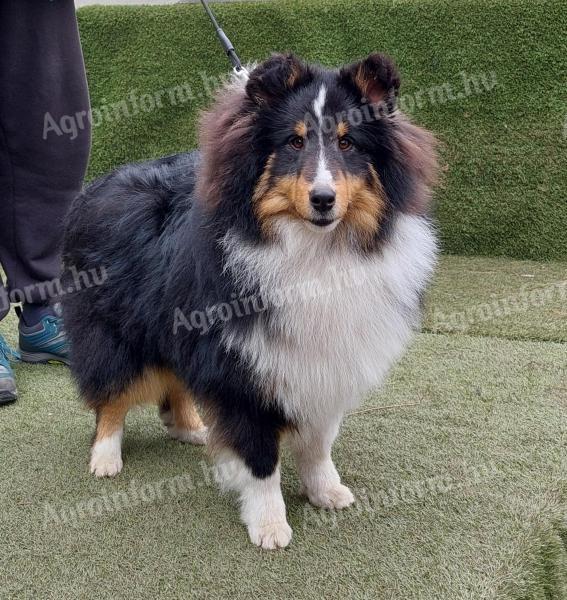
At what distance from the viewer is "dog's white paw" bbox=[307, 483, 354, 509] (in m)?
2.61

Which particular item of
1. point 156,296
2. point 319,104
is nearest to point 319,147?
point 319,104

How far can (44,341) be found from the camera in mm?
3949

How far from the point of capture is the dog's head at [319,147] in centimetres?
214

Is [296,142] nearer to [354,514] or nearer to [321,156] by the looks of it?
[321,156]

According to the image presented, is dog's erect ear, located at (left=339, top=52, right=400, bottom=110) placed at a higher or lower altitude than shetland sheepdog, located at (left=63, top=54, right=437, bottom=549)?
higher

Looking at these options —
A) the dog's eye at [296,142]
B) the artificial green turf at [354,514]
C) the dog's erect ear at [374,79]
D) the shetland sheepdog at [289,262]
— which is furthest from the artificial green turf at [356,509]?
the dog's erect ear at [374,79]

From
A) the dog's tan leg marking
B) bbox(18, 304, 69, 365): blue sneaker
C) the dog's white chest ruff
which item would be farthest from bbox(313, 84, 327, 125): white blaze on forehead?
bbox(18, 304, 69, 365): blue sneaker

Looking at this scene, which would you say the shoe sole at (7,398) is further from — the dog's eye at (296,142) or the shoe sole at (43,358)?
the dog's eye at (296,142)

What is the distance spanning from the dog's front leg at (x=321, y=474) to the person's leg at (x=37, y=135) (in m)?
1.95

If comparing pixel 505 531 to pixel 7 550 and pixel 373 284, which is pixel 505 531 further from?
pixel 7 550

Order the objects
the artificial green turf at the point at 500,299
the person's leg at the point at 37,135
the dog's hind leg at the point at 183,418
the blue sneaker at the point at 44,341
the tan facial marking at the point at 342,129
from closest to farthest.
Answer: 1. the tan facial marking at the point at 342,129
2. the dog's hind leg at the point at 183,418
3. the person's leg at the point at 37,135
4. the blue sneaker at the point at 44,341
5. the artificial green turf at the point at 500,299

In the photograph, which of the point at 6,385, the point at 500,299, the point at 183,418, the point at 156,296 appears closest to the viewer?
the point at 156,296

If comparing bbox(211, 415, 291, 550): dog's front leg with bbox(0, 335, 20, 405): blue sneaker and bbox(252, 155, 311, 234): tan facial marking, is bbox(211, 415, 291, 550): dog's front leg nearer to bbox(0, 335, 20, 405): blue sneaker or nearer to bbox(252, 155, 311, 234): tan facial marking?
bbox(252, 155, 311, 234): tan facial marking

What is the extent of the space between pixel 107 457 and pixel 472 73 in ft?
12.7
